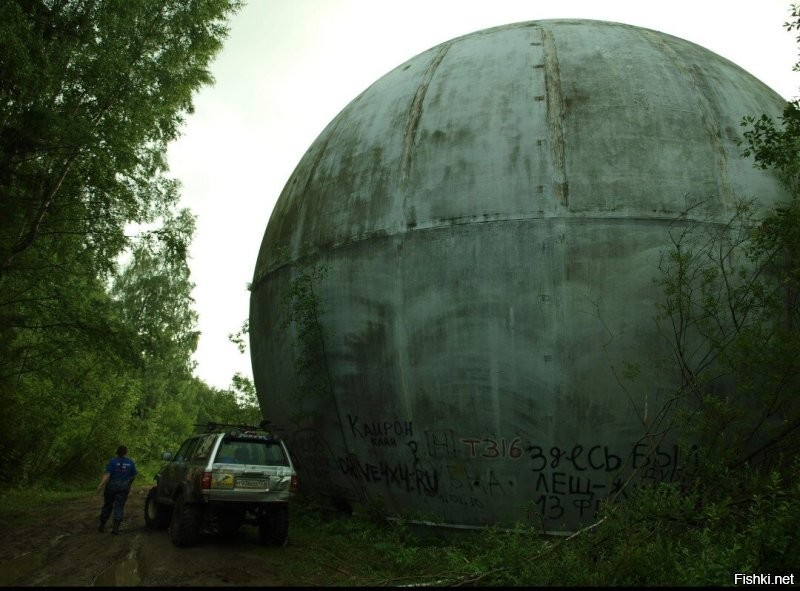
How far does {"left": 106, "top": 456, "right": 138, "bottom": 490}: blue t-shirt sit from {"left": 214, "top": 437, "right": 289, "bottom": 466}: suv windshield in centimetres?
263

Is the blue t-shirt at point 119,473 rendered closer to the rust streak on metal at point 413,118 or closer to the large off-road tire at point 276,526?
the large off-road tire at point 276,526

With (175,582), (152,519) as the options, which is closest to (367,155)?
(175,582)

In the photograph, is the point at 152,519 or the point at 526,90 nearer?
the point at 526,90

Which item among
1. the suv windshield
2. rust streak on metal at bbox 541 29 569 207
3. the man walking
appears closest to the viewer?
rust streak on metal at bbox 541 29 569 207

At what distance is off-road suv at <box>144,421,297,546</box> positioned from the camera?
29.2 feet

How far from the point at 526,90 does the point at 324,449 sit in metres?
6.14

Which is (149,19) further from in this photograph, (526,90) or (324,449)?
(324,449)

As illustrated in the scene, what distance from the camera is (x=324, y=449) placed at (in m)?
10.1

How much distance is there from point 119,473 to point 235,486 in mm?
3156

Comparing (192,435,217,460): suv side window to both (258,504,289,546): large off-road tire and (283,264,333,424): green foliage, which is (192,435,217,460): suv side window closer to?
(258,504,289,546): large off-road tire

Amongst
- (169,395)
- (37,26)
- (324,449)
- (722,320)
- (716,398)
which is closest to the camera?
(716,398)

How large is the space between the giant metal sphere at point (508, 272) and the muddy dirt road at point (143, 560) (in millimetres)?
1721

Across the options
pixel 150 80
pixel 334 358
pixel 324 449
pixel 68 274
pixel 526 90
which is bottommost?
pixel 324 449

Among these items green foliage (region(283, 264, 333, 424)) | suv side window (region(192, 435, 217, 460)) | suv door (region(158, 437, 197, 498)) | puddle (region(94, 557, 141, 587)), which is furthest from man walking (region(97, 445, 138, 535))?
green foliage (region(283, 264, 333, 424))
